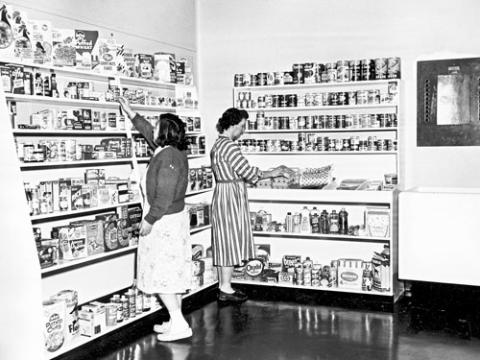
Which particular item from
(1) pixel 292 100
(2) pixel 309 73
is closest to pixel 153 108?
(1) pixel 292 100

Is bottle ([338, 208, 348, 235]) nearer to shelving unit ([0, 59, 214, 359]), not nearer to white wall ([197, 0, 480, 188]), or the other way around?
white wall ([197, 0, 480, 188])

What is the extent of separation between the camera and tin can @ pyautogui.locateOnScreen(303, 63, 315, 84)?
19.3 feet

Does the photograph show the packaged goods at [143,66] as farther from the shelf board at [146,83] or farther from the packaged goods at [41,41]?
the packaged goods at [41,41]

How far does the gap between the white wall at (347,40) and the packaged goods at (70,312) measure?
304cm

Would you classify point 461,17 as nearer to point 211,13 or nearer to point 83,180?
point 211,13

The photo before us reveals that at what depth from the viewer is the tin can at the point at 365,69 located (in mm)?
5652

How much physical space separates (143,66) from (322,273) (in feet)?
8.85

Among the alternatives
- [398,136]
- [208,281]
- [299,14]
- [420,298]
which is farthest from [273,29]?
[420,298]

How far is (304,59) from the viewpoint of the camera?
6227mm

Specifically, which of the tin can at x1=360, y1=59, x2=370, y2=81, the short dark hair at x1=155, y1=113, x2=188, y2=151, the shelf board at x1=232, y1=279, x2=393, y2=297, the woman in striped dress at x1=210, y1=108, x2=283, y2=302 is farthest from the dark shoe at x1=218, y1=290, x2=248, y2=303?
the tin can at x1=360, y1=59, x2=370, y2=81

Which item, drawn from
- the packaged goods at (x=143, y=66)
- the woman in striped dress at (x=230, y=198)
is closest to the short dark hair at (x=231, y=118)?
the woman in striped dress at (x=230, y=198)

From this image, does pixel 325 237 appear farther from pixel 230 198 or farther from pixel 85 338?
pixel 85 338

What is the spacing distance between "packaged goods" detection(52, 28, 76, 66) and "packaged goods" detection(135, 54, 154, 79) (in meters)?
0.84

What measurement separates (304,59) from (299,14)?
492 millimetres
